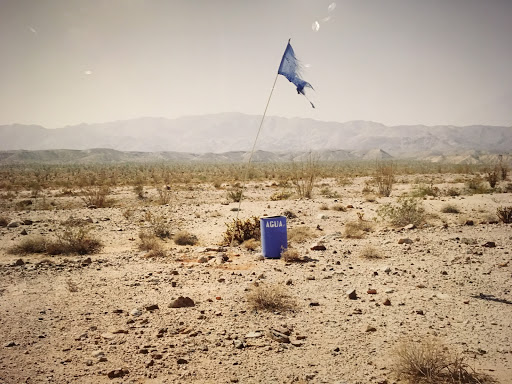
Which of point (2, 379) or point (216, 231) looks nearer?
point (2, 379)

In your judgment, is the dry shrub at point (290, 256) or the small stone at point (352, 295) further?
the dry shrub at point (290, 256)

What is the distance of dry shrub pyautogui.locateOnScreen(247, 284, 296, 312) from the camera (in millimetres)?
5059

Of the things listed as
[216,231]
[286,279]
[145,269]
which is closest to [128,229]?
[216,231]

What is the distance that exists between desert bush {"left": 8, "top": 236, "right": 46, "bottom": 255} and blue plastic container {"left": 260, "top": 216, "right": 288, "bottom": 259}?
18.5 ft

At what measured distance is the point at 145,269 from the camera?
23.0 ft

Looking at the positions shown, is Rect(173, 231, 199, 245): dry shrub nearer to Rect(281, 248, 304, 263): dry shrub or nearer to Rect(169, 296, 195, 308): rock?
Rect(281, 248, 304, 263): dry shrub

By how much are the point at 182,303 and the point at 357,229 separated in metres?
6.04

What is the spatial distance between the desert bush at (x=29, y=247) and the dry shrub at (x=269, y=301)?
245 inches

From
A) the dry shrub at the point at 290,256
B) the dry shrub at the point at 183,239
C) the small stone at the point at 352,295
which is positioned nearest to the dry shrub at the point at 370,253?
the dry shrub at the point at 290,256

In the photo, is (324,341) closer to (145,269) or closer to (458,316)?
(458,316)

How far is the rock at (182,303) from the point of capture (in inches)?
203

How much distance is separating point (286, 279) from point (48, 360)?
383 centimetres

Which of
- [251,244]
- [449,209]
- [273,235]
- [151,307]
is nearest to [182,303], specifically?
[151,307]

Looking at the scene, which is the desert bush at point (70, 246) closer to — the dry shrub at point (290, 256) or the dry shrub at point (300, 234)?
the dry shrub at point (290, 256)
